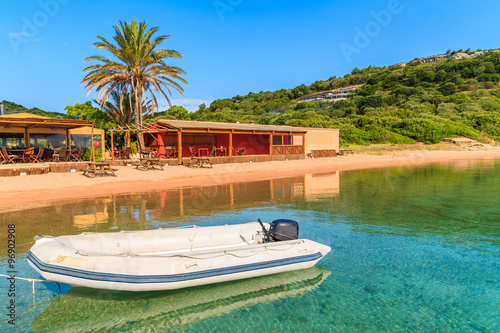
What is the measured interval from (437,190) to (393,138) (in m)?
26.9

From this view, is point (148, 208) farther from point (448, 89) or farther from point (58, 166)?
point (448, 89)

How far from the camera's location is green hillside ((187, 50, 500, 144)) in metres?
40.5

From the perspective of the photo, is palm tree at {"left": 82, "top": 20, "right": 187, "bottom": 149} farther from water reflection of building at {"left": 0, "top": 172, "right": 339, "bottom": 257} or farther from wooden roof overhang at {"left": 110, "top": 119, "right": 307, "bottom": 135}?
water reflection of building at {"left": 0, "top": 172, "right": 339, "bottom": 257}

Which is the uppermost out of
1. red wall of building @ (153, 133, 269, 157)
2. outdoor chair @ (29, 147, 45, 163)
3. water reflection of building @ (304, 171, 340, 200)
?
red wall of building @ (153, 133, 269, 157)

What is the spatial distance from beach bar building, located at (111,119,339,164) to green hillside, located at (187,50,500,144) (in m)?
12.7

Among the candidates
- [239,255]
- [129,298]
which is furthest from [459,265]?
[129,298]

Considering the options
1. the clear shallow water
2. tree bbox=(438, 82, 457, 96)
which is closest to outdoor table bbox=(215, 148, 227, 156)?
the clear shallow water

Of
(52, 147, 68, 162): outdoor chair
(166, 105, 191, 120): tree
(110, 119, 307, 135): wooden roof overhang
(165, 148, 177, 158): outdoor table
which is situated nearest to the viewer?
(52, 147, 68, 162): outdoor chair

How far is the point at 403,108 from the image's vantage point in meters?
55.4

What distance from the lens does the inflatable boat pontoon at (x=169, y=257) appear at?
412cm

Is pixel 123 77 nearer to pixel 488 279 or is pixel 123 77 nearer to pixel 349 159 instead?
pixel 349 159

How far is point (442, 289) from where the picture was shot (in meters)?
4.89

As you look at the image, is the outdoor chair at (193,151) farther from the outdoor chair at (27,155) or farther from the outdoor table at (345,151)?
the outdoor table at (345,151)

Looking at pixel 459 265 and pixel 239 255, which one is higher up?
pixel 239 255
